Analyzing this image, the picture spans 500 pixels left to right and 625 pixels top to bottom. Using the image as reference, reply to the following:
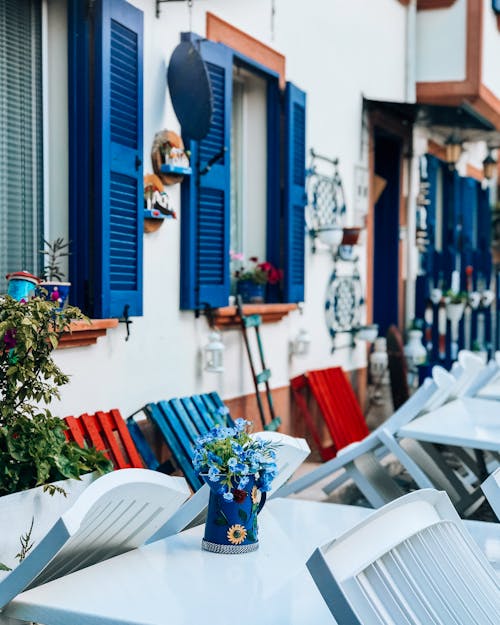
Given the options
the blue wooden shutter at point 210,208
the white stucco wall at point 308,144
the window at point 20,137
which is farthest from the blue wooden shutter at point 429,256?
the window at point 20,137

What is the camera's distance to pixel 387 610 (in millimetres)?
2203

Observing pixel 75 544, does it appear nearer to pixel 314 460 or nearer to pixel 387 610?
pixel 387 610

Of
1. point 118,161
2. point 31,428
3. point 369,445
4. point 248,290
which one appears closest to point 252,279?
point 248,290

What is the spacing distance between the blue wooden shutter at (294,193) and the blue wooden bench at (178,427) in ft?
6.12

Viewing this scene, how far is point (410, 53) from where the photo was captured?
35.6 feet

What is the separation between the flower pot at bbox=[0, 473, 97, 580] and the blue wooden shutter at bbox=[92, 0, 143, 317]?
1.56 m

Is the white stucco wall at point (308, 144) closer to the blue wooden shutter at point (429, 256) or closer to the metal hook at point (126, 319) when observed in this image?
the metal hook at point (126, 319)

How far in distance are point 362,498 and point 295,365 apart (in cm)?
196

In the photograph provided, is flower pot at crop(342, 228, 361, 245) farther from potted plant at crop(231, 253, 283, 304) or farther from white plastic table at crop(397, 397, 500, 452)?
white plastic table at crop(397, 397, 500, 452)

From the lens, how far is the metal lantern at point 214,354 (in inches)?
260

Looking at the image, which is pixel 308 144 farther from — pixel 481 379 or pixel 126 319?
pixel 126 319

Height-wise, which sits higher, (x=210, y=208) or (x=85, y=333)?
(x=210, y=208)

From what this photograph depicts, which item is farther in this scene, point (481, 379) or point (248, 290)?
point (248, 290)

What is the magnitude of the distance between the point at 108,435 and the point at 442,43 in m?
7.13
